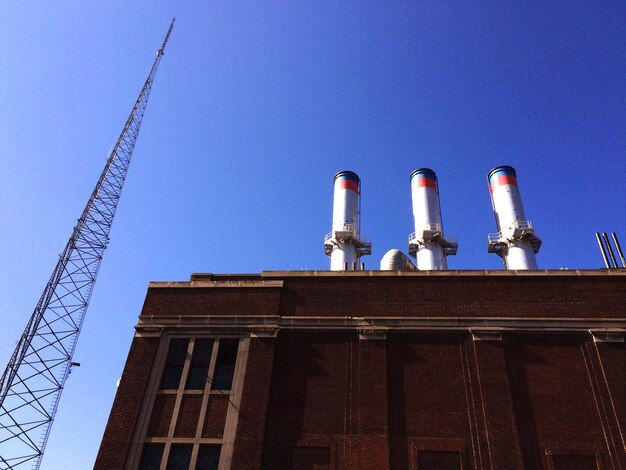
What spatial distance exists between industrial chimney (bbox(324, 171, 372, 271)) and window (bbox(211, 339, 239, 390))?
1545 centimetres

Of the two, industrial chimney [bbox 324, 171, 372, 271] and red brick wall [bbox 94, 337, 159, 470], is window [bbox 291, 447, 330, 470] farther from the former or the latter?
industrial chimney [bbox 324, 171, 372, 271]

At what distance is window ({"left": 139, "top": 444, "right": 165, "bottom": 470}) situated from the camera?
1770 centimetres

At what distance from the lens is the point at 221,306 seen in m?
20.9

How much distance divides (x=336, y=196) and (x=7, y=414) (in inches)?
1206

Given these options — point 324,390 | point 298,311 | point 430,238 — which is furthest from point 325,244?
point 324,390

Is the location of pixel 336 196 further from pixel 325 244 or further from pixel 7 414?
pixel 7 414

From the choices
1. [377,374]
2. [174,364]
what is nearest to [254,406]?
[174,364]

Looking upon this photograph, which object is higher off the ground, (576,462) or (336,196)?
(336,196)

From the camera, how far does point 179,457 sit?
17.7 meters

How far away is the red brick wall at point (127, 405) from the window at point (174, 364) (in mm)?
633

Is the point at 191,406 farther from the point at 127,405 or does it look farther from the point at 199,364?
the point at 127,405

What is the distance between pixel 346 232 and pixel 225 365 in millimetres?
18046

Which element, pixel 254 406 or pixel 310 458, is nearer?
pixel 310 458

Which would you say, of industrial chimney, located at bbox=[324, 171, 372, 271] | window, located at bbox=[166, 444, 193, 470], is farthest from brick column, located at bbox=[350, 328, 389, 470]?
industrial chimney, located at bbox=[324, 171, 372, 271]
